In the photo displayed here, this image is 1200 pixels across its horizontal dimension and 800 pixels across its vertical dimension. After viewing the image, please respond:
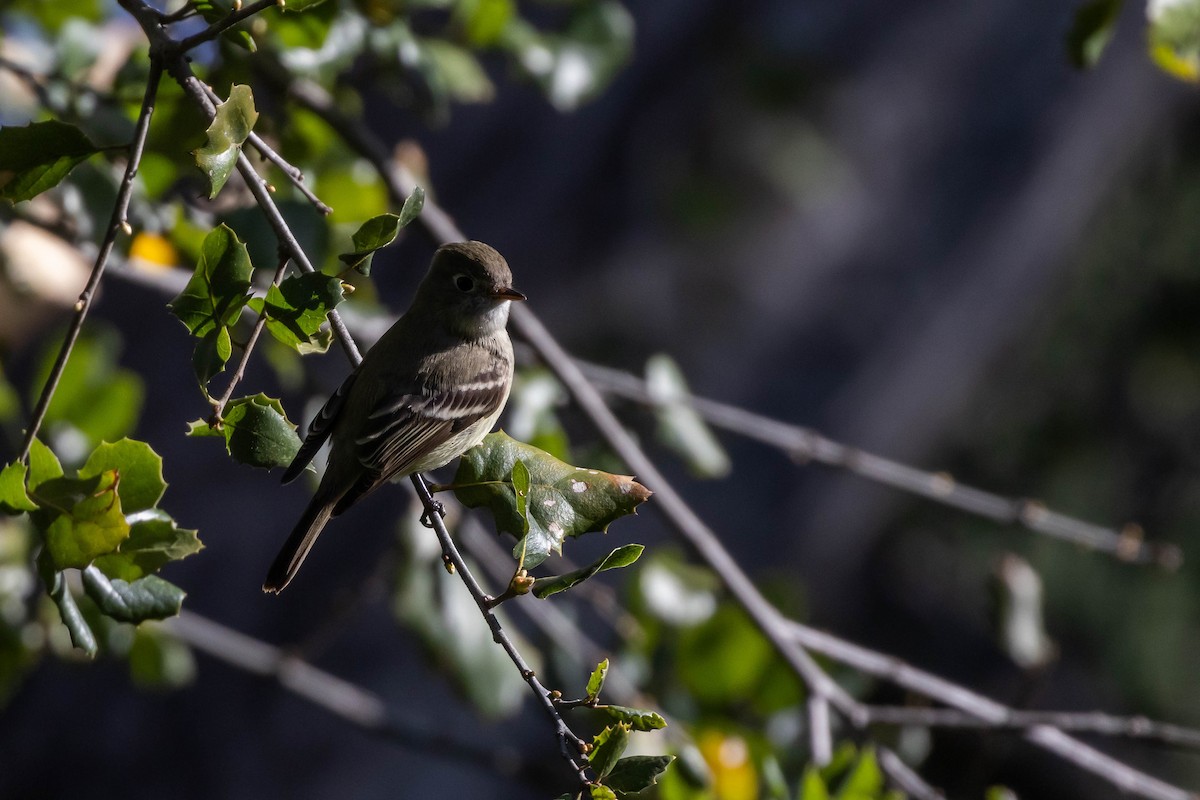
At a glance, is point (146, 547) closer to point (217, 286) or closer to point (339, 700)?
point (217, 286)

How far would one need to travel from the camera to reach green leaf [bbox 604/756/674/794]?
4.43ft

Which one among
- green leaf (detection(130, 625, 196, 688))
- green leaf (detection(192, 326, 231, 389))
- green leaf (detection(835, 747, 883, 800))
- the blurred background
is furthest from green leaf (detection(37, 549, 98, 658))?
the blurred background

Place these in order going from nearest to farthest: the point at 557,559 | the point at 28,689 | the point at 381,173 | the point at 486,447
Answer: the point at 486,447 < the point at 381,173 < the point at 557,559 < the point at 28,689

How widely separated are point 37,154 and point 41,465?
41 cm

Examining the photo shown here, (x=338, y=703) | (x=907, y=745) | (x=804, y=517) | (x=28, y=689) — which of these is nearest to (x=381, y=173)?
(x=338, y=703)

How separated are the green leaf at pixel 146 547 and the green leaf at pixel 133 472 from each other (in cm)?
2

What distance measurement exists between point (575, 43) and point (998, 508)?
145 centimetres

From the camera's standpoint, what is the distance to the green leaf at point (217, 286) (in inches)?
55.1

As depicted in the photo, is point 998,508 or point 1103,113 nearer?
point 998,508

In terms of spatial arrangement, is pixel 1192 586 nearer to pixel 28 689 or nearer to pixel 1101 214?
pixel 1101 214

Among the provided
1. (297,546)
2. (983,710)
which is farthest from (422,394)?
(983,710)

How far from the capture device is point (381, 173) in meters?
2.53

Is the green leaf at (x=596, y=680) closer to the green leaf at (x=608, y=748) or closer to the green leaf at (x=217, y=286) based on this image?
the green leaf at (x=608, y=748)

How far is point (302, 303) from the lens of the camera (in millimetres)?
1392
